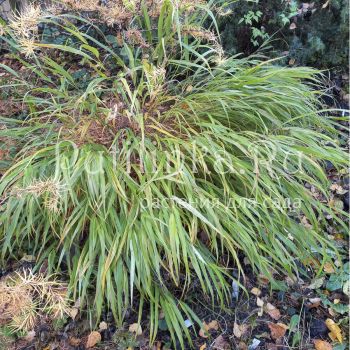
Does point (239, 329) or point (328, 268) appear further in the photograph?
point (328, 268)

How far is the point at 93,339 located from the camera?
1.78 metres

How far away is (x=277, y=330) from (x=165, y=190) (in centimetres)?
77

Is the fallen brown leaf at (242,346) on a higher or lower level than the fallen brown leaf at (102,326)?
lower

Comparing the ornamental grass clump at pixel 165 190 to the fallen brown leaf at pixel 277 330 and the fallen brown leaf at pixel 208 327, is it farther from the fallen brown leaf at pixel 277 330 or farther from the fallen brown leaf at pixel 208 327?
the fallen brown leaf at pixel 277 330

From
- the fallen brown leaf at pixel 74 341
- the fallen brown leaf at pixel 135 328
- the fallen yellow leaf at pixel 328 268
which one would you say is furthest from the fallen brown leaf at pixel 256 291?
the fallen brown leaf at pixel 74 341

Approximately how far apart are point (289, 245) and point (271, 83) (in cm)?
89

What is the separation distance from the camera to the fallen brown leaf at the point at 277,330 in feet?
5.98

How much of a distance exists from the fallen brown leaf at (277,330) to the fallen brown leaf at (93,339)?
0.73 meters

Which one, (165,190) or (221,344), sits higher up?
(165,190)

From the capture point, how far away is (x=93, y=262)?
70.3 inches

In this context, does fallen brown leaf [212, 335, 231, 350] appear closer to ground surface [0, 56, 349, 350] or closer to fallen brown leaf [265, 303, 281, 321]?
ground surface [0, 56, 349, 350]

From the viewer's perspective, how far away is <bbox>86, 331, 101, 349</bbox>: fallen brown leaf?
1.77 meters

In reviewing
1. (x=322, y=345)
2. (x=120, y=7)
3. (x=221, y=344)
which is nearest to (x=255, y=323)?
(x=221, y=344)

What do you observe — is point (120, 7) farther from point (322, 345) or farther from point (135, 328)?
point (322, 345)
